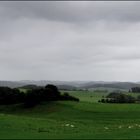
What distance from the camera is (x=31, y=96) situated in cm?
10469

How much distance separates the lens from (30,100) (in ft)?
338

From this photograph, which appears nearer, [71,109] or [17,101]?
[71,109]

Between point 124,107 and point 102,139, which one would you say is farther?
point 124,107

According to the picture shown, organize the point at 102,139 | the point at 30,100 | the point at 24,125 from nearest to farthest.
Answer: the point at 102,139 → the point at 24,125 → the point at 30,100

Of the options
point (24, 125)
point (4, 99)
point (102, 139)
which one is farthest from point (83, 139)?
point (4, 99)

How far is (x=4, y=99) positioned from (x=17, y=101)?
3804 mm

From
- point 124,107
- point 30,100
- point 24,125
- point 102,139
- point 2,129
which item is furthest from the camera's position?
point 30,100

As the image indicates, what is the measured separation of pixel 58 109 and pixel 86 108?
23.1 ft

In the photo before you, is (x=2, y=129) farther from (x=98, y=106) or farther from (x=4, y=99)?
(x=4, y=99)

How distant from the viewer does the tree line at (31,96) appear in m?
103

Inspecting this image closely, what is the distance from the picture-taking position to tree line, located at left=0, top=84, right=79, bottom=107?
103 m

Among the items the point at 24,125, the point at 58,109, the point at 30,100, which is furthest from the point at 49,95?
the point at 24,125

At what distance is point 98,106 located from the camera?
92000 millimetres

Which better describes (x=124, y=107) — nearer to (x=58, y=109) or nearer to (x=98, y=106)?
(x=98, y=106)
